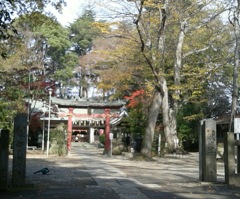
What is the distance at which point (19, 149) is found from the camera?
9.09 meters

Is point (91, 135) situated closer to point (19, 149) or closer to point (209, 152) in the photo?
point (209, 152)

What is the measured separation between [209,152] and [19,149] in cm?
547

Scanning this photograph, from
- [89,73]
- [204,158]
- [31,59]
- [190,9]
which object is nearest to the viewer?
[204,158]

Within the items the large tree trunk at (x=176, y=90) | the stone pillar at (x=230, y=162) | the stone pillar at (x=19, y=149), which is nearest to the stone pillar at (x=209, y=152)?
the stone pillar at (x=230, y=162)

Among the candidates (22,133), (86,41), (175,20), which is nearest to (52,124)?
(86,41)

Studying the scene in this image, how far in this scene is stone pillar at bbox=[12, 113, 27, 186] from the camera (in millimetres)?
9000

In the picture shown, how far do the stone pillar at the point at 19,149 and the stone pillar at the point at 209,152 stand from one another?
5.23 m

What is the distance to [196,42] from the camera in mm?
26297

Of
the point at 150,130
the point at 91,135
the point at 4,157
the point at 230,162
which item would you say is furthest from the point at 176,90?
the point at 91,135

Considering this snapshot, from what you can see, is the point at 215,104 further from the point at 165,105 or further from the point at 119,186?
the point at 119,186

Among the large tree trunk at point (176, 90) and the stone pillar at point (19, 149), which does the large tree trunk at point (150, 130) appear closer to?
the large tree trunk at point (176, 90)

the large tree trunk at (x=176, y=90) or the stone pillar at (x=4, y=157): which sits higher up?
the large tree trunk at (x=176, y=90)

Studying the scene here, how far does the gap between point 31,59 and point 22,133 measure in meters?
20.8

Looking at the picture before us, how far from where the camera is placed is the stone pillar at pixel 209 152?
10281 mm
